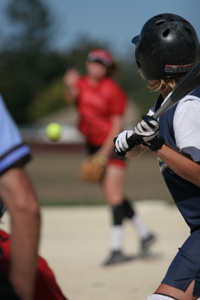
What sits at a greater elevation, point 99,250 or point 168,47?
point 168,47

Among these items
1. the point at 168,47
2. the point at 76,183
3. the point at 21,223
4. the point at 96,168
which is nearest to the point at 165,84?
the point at 168,47

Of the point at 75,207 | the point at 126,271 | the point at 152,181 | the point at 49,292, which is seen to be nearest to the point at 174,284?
the point at 49,292

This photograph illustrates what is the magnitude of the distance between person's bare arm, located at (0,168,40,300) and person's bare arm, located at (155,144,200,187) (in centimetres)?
88

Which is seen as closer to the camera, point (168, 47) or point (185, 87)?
point (185, 87)

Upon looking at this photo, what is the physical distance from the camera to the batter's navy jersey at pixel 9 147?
164 centimetres

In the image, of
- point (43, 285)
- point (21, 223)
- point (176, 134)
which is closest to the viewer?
point (21, 223)

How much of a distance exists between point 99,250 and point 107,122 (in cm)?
147

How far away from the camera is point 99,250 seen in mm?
6031

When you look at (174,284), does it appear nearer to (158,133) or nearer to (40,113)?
(158,133)

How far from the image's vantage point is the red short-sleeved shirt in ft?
18.2

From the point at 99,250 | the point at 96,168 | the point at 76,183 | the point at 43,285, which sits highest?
the point at 43,285

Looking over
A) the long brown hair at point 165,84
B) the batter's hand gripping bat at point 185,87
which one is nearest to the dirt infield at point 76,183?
the long brown hair at point 165,84

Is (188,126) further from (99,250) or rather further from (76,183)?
(76,183)

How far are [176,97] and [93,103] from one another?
132 inches
